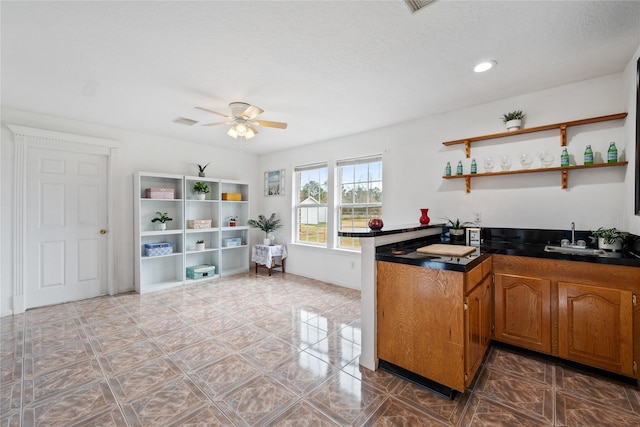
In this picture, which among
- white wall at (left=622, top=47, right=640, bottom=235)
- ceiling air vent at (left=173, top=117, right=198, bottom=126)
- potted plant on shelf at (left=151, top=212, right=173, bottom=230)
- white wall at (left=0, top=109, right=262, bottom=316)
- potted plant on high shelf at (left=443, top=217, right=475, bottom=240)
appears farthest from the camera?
potted plant on shelf at (left=151, top=212, right=173, bottom=230)

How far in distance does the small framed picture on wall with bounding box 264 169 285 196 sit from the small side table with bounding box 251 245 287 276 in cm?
111

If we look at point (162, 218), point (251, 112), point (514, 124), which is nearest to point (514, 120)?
point (514, 124)

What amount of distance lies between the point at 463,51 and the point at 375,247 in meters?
1.69

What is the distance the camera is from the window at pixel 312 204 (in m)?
4.93

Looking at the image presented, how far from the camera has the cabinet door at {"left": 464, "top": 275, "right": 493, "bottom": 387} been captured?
1809 mm

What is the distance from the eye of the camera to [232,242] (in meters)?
5.29

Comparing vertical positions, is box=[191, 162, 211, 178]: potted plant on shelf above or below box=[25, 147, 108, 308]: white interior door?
above

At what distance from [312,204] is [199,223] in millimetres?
2043

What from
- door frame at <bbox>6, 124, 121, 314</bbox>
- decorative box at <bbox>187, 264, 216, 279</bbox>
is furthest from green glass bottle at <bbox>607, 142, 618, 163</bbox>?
door frame at <bbox>6, 124, 121, 314</bbox>

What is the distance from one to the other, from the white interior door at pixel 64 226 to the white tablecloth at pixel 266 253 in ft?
7.70

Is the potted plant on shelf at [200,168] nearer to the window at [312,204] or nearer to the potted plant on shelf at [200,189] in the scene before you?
the potted plant on shelf at [200,189]

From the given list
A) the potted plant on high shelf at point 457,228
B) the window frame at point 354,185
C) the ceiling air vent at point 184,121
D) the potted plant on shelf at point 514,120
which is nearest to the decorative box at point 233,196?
the ceiling air vent at point 184,121

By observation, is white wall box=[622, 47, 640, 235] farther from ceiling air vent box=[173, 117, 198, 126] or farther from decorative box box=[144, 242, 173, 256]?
decorative box box=[144, 242, 173, 256]

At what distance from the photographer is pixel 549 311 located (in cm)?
223
